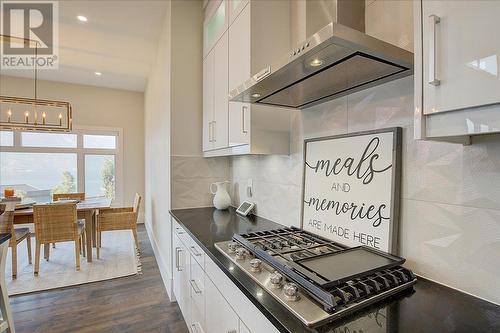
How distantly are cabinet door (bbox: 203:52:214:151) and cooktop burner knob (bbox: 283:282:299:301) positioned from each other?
1.56 metres

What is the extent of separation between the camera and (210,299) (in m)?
1.29

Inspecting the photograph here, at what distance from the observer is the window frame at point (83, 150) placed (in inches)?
186

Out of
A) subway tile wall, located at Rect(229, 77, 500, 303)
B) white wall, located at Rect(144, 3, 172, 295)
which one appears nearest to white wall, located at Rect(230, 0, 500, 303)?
subway tile wall, located at Rect(229, 77, 500, 303)

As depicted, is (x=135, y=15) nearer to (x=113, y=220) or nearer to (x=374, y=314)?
(x=113, y=220)

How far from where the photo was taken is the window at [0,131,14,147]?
455 centimetres

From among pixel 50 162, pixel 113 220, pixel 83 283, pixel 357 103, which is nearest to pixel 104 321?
pixel 83 283

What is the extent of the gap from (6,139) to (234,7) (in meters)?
5.35

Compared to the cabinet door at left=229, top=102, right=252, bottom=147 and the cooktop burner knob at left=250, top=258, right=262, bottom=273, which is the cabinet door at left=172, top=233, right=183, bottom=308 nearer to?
the cabinet door at left=229, top=102, right=252, bottom=147

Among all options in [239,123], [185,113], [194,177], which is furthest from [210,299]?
[185,113]

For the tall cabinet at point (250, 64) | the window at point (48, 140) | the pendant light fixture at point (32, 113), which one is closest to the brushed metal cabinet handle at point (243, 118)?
the tall cabinet at point (250, 64)

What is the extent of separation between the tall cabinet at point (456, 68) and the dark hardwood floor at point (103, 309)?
2.23m

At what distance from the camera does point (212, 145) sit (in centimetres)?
215

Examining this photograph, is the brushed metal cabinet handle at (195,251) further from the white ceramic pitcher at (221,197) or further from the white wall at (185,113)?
the white wall at (185,113)

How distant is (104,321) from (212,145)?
177cm
